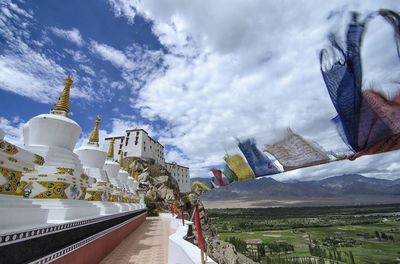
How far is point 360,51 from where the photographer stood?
276cm

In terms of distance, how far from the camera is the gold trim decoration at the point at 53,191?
4.80m

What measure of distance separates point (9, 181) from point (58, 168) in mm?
2117

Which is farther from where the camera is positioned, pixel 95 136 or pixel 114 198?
pixel 114 198

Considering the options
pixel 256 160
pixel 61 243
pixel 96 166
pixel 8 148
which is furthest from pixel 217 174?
pixel 96 166

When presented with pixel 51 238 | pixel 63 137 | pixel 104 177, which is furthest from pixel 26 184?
pixel 104 177

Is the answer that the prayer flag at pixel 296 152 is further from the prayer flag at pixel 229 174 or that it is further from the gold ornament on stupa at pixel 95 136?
the gold ornament on stupa at pixel 95 136

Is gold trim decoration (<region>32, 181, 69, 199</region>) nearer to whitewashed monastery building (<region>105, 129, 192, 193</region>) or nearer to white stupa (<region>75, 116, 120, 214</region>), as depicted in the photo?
white stupa (<region>75, 116, 120, 214</region>)

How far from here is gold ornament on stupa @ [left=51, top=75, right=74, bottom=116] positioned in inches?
254

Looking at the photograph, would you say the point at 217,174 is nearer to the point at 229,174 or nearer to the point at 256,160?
the point at 229,174

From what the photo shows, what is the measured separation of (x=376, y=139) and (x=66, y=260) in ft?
17.4

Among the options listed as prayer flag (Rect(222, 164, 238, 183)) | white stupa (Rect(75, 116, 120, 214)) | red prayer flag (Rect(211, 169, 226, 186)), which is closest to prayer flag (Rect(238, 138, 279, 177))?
prayer flag (Rect(222, 164, 238, 183))

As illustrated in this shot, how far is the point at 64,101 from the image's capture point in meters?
6.61

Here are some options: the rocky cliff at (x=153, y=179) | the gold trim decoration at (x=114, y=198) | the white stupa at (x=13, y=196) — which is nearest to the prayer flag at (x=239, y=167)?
the white stupa at (x=13, y=196)

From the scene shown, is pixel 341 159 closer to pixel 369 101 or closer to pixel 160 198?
pixel 369 101
